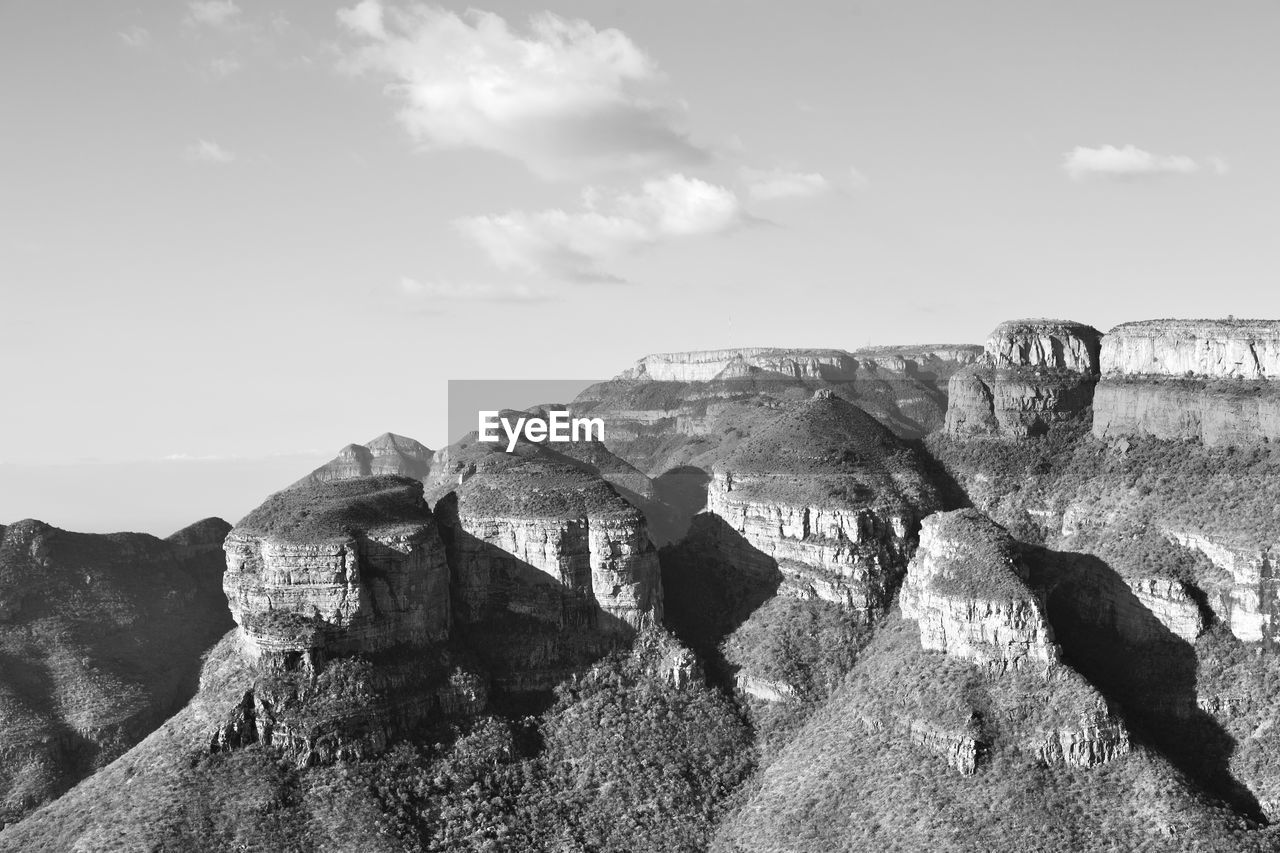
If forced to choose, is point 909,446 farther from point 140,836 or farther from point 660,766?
point 140,836

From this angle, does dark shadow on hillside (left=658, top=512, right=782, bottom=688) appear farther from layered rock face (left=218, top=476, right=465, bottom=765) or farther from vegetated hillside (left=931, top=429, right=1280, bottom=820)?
vegetated hillside (left=931, top=429, right=1280, bottom=820)

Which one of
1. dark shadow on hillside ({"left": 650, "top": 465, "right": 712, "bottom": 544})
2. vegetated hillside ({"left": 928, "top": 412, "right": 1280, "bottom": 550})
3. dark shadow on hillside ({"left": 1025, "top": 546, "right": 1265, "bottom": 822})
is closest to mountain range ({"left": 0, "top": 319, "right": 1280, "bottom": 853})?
dark shadow on hillside ({"left": 1025, "top": 546, "right": 1265, "bottom": 822})

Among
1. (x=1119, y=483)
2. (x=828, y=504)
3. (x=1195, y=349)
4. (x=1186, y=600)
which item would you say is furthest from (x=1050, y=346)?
(x=1186, y=600)

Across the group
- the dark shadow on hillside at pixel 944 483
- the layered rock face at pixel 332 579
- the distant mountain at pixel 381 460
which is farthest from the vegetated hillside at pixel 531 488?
the distant mountain at pixel 381 460

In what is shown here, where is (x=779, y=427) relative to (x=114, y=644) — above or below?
above

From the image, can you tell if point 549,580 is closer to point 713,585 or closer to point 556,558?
point 556,558

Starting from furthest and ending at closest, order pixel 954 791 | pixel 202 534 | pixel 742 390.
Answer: pixel 742 390, pixel 202 534, pixel 954 791

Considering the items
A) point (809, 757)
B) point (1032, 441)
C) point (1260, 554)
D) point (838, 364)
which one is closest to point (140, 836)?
point (809, 757)
